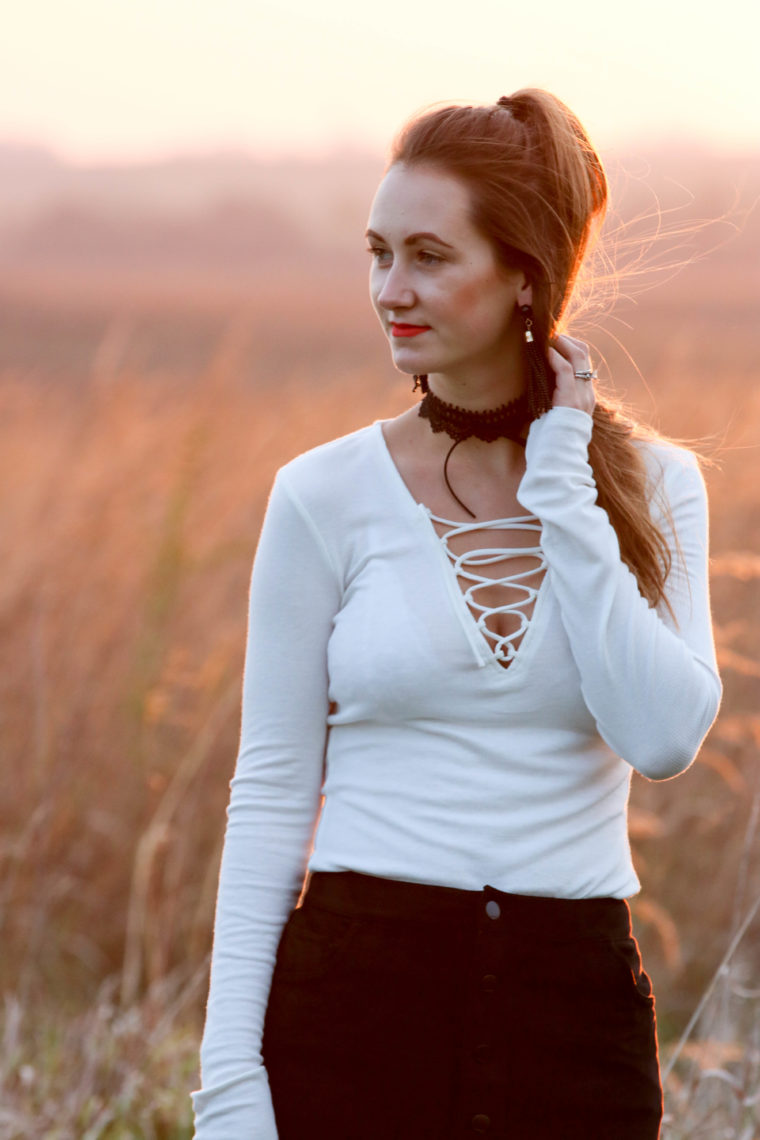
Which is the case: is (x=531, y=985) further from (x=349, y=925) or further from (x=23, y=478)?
(x=23, y=478)

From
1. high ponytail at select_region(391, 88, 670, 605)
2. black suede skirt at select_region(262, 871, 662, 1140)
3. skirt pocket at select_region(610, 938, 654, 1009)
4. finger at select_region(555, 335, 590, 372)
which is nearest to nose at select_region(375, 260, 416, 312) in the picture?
high ponytail at select_region(391, 88, 670, 605)

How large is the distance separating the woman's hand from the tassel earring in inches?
0.5

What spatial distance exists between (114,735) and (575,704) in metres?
2.14

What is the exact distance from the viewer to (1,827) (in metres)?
3.18

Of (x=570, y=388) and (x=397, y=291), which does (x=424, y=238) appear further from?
(x=570, y=388)

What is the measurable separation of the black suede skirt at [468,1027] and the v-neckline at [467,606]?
26cm

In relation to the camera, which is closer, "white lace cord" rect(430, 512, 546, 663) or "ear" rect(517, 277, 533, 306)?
"white lace cord" rect(430, 512, 546, 663)

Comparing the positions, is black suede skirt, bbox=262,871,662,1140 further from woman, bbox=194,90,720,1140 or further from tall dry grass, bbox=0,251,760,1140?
tall dry grass, bbox=0,251,760,1140

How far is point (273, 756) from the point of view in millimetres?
1491

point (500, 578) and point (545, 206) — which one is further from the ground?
point (545, 206)

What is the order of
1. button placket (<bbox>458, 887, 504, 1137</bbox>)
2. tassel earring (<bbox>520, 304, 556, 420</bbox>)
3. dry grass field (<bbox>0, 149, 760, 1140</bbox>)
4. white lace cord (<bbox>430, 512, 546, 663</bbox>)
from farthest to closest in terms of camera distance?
dry grass field (<bbox>0, 149, 760, 1140</bbox>), tassel earring (<bbox>520, 304, 556, 420</bbox>), white lace cord (<bbox>430, 512, 546, 663</bbox>), button placket (<bbox>458, 887, 504, 1137</bbox>)

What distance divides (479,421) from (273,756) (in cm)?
51

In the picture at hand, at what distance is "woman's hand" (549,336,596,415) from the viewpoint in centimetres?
152

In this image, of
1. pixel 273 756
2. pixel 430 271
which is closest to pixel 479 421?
pixel 430 271
